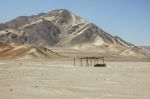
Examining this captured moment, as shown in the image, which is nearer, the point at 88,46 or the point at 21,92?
the point at 21,92

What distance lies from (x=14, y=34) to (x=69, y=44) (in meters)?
27.1

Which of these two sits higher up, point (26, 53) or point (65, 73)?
point (26, 53)

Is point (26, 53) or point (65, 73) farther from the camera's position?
point (26, 53)

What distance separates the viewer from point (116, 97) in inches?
628

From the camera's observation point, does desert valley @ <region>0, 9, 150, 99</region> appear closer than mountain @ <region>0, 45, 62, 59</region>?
Yes

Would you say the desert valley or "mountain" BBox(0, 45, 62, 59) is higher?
"mountain" BBox(0, 45, 62, 59)

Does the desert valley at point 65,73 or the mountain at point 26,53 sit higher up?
the mountain at point 26,53

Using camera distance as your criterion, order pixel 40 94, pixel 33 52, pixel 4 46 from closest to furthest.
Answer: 1. pixel 40 94
2. pixel 33 52
3. pixel 4 46

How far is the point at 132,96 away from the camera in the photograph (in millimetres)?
16250

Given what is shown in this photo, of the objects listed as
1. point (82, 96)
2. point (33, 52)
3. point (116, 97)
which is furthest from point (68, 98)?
point (33, 52)

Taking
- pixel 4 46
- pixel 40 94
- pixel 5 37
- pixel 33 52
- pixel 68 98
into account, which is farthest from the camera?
pixel 5 37

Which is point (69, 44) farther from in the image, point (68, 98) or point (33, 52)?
point (68, 98)

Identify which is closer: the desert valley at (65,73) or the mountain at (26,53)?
the desert valley at (65,73)

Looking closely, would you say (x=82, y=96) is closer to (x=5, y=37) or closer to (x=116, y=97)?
(x=116, y=97)
